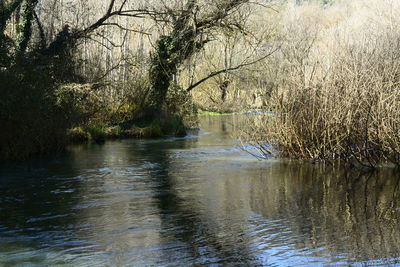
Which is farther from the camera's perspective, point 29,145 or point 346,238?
point 29,145

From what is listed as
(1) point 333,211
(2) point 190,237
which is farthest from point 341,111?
(2) point 190,237

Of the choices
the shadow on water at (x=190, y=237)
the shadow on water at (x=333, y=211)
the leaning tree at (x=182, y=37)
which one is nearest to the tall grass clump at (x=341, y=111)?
the shadow on water at (x=333, y=211)

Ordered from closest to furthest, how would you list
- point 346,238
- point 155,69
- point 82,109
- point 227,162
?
point 346,238, point 227,162, point 82,109, point 155,69

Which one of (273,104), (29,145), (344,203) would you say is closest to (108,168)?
(29,145)

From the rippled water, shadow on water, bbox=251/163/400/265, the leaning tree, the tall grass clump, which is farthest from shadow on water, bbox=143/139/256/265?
the leaning tree

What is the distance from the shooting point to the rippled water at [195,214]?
291 inches

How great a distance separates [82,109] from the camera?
21.7 m

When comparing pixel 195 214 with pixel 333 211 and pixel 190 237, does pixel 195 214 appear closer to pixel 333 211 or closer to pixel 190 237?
pixel 190 237

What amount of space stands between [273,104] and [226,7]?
10411 millimetres

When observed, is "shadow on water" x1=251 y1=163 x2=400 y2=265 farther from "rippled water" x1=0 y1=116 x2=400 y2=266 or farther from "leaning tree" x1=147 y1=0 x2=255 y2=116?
"leaning tree" x1=147 y1=0 x2=255 y2=116

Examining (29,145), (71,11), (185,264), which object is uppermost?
(71,11)

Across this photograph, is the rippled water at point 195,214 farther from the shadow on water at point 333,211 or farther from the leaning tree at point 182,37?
the leaning tree at point 182,37

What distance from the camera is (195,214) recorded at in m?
9.74

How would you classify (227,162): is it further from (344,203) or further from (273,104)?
(344,203)
